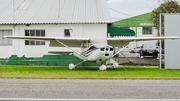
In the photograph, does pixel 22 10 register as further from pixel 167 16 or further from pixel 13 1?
pixel 167 16

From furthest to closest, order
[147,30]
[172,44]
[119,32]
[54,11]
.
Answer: [147,30] < [54,11] < [119,32] < [172,44]

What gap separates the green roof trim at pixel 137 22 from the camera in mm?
50147

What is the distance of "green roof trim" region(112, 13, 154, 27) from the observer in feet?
165

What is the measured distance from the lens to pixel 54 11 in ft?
74.4

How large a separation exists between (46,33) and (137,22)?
3319 cm

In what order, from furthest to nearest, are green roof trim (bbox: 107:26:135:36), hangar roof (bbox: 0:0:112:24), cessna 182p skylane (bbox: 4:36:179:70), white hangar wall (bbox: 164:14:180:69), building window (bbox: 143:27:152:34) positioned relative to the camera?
building window (bbox: 143:27:152:34), green roof trim (bbox: 107:26:135:36), hangar roof (bbox: 0:0:112:24), white hangar wall (bbox: 164:14:180:69), cessna 182p skylane (bbox: 4:36:179:70)

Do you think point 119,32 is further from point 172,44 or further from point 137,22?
point 137,22

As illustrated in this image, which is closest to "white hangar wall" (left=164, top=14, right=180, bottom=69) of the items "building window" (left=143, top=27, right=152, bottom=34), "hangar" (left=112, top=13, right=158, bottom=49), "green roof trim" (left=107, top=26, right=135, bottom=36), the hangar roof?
"green roof trim" (left=107, top=26, right=135, bottom=36)

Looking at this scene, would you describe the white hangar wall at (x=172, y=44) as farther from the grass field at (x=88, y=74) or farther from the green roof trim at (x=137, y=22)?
the green roof trim at (x=137, y=22)

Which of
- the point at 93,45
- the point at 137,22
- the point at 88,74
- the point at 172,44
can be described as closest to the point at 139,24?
the point at 137,22

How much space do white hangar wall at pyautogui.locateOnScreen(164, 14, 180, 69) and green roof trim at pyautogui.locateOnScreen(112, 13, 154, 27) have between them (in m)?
33.2

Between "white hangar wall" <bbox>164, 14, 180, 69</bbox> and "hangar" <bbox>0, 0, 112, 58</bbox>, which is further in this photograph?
"hangar" <bbox>0, 0, 112, 58</bbox>

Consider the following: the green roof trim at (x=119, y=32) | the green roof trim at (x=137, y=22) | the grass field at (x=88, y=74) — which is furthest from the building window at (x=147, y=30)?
the grass field at (x=88, y=74)

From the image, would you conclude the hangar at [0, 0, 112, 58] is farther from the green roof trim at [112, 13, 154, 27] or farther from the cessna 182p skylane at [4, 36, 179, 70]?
the green roof trim at [112, 13, 154, 27]
